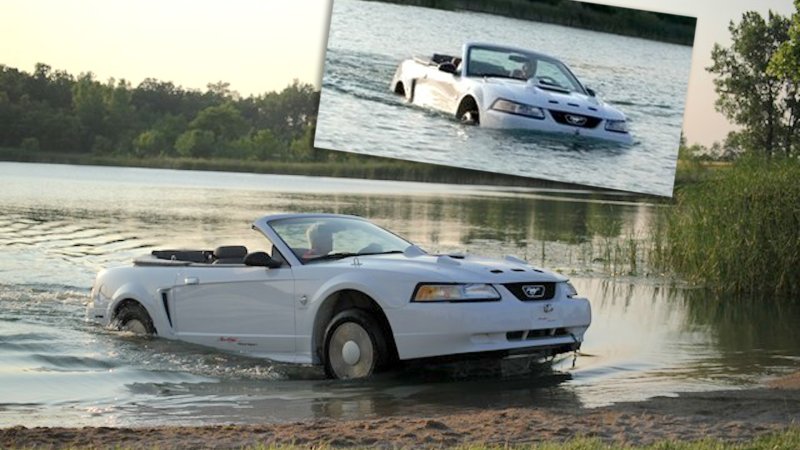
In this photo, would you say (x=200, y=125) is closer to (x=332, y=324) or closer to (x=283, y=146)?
(x=283, y=146)

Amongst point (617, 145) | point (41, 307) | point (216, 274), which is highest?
point (617, 145)

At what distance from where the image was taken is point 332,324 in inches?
433

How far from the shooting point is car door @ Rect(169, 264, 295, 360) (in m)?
11.5

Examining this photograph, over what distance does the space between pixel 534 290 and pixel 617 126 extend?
11.4 ft

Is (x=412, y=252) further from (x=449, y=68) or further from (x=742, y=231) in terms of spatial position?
(x=742, y=231)

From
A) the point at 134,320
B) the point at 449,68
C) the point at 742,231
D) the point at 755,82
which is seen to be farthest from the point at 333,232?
the point at 755,82

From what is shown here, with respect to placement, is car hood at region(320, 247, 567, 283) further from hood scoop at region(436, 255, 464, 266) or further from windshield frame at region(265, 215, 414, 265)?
windshield frame at region(265, 215, 414, 265)

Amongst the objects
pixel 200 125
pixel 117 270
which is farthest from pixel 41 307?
pixel 200 125

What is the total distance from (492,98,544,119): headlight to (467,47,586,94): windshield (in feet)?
0.83

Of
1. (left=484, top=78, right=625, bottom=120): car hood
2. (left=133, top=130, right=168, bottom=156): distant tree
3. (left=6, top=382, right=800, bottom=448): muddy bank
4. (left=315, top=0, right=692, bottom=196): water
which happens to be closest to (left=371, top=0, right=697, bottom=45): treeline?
(left=315, top=0, right=692, bottom=196): water

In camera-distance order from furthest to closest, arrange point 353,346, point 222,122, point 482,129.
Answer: point 222,122 → point 482,129 → point 353,346

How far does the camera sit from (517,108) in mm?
13773

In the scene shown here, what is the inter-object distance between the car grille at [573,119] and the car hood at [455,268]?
8.57 ft

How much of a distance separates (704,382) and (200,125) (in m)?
72.3
